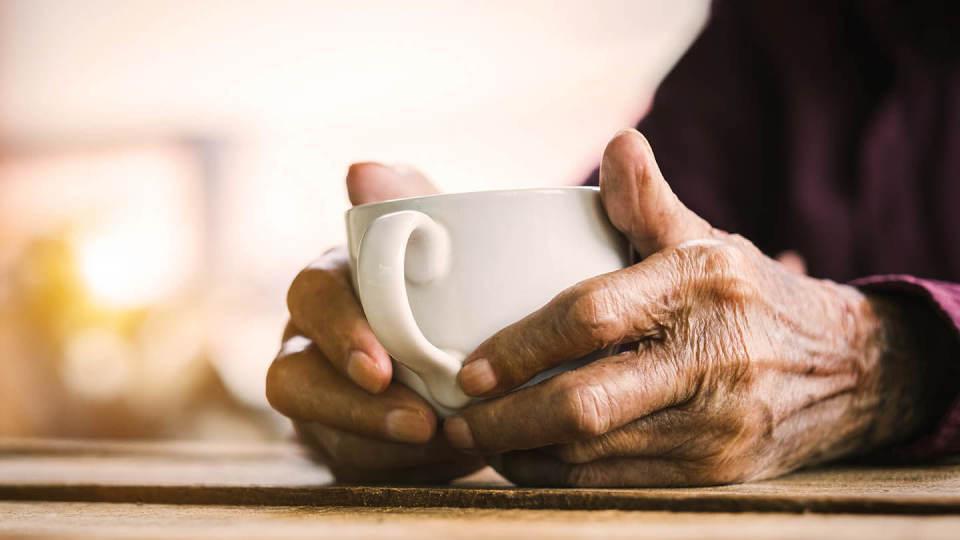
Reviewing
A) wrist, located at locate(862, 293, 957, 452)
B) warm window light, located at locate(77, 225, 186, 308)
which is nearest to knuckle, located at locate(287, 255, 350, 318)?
wrist, located at locate(862, 293, 957, 452)

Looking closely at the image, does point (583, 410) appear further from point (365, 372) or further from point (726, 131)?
point (726, 131)

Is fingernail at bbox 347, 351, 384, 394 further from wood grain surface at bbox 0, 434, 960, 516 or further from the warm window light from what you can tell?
the warm window light

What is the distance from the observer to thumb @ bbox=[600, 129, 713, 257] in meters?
0.48

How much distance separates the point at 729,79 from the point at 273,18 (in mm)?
2422

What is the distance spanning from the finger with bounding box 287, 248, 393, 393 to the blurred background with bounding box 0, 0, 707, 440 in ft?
7.74

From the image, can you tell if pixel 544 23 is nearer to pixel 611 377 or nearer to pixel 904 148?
pixel 904 148

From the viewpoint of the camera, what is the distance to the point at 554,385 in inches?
18.0

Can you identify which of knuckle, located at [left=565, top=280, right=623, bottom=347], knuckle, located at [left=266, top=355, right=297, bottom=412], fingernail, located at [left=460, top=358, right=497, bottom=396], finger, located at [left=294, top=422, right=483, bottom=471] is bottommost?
finger, located at [left=294, top=422, right=483, bottom=471]

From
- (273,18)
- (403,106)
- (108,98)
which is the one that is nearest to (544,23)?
(403,106)

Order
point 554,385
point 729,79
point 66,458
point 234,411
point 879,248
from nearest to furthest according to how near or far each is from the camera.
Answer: point 554,385 → point 66,458 → point 879,248 → point 729,79 → point 234,411

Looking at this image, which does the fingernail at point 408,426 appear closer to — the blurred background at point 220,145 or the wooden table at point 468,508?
the wooden table at point 468,508

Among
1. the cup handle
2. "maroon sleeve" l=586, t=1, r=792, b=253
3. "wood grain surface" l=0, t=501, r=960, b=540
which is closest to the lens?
"wood grain surface" l=0, t=501, r=960, b=540

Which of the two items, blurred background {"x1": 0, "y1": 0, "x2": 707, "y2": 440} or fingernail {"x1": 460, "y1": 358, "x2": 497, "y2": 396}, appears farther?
blurred background {"x1": 0, "y1": 0, "x2": 707, "y2": 440}

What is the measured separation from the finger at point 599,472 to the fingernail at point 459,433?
0.12 feet
